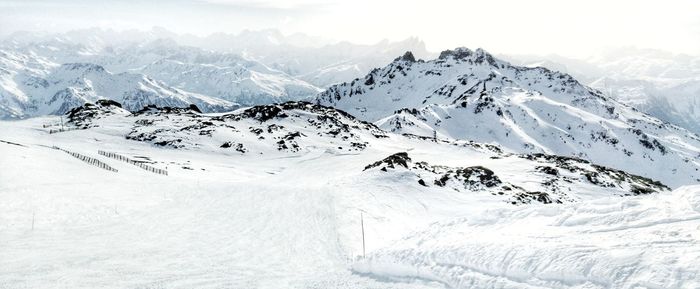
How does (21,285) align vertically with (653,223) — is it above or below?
below

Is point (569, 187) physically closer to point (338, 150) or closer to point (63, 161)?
point (338, 150)

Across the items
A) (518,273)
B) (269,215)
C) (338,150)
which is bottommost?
(338,150)

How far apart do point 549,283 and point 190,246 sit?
17993 millimetres

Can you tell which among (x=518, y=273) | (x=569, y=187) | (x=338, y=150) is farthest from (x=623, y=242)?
(x=338, y=150)

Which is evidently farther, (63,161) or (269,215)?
(63,161)

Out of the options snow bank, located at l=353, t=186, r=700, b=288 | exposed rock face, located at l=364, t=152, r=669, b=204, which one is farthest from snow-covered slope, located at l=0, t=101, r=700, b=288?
exposed rock face, located at l=364, t=152, r=669, b=204

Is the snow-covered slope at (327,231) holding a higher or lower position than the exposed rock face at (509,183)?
higher

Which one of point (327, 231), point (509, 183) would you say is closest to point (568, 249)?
A: point (327, 231)

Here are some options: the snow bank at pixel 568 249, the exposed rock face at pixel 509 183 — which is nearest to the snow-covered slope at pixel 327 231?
the snow bank at pixel 568 249

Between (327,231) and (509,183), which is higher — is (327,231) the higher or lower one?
the higher one

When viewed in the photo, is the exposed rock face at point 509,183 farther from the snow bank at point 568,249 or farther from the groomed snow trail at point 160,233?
the snow bank at point 568,249

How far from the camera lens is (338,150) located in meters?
109

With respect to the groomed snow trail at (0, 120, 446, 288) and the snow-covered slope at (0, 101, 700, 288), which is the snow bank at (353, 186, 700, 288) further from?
the groomed snow trail at (0, 120, 446, 288)

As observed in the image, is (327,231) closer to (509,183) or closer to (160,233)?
(160,233)
